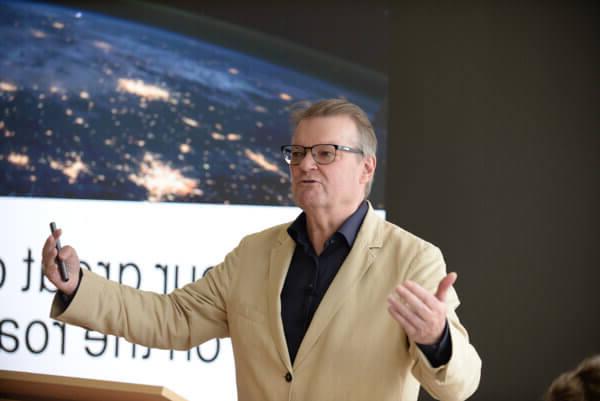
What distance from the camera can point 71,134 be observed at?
13.6 feet

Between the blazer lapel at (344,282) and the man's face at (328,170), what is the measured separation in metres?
0.12

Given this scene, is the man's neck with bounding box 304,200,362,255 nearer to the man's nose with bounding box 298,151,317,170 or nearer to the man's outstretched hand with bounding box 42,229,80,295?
the man's nose with bounding box 298,151,317,170

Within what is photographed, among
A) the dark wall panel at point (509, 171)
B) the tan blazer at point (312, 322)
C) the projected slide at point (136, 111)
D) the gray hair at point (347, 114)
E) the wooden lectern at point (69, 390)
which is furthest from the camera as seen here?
the projected slide at point (136, 111)

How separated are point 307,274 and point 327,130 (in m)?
0.41

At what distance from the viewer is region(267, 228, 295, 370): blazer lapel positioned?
77.0 inches

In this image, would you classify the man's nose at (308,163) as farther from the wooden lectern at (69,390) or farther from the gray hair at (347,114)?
the wooden lectern at (69,390)

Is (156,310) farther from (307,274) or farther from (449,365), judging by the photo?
(449,365)

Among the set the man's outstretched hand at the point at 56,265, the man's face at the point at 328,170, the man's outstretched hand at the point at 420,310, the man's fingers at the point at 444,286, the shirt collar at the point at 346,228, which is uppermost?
the man's face at the point at 328,170

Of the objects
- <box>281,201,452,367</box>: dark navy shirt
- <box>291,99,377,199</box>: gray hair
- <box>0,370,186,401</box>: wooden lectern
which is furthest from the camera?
<box>291,99,377,199</box>: gray hair

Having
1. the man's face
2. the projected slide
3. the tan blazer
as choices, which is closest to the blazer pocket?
the tan blazer

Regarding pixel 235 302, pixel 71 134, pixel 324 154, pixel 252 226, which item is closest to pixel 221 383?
pixel 252 226

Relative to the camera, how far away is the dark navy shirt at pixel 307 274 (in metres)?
2.00

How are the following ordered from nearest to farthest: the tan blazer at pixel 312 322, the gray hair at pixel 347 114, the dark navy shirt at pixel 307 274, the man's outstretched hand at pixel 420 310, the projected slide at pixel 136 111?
the man's outstretched hand at pixel 420 310 → the tan blazer at pixel 312 322 → the dark navy shirt at pixel 307 274 → the gray hair at pixel 347 114 → the projected slide at pixel 136 111

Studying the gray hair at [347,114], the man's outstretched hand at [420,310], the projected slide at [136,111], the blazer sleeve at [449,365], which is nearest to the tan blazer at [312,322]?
the blazer sleeve at [449,365]
